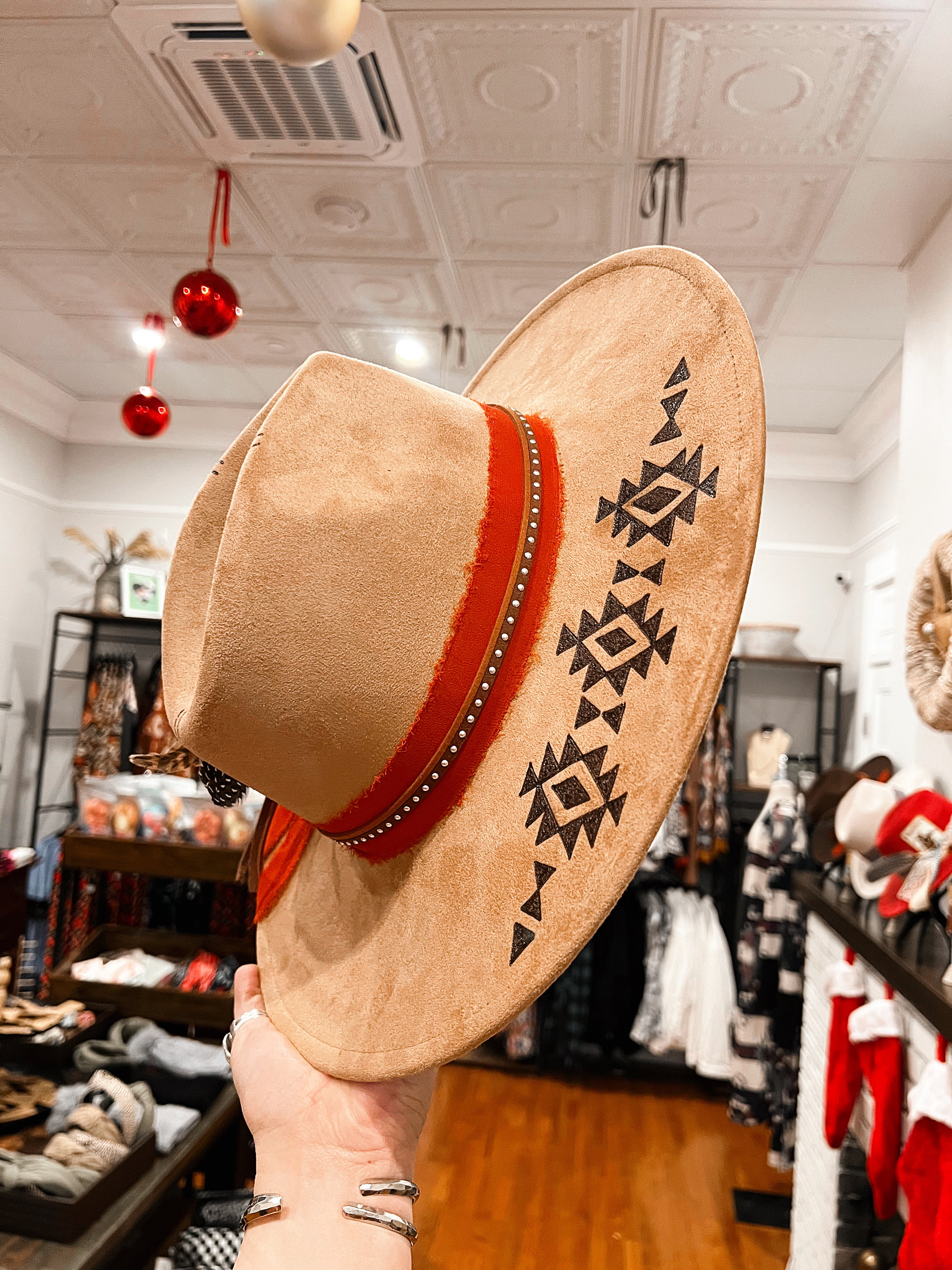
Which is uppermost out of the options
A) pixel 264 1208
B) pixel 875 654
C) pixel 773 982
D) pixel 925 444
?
pixel 925 444

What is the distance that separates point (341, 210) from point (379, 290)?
23.9 inches

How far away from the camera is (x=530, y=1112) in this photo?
3756 millimetres

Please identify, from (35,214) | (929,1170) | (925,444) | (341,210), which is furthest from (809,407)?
(929,1170)

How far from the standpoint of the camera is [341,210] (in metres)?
2.82

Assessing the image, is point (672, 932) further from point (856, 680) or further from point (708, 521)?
point (708, 521)

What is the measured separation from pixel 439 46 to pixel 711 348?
6.29 feet

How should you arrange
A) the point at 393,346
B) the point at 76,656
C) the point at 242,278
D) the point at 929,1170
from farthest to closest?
1. the point at 76,656
2. the point at 393,346
3. the point at 242,278
4. the point at 929,1170

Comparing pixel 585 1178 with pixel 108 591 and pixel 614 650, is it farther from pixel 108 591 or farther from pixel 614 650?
pixel 108 591

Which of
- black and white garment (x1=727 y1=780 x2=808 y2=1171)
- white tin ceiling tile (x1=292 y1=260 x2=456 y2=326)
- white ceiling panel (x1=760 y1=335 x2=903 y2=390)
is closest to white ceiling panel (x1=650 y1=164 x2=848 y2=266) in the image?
white ceiling panel (x1=760 y1=335 x2=903 y2=390)

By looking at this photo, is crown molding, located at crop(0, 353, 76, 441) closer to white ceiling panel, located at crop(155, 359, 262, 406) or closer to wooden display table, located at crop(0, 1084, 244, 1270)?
white ceiling panel, located at crop(155, 359, 262, 406)

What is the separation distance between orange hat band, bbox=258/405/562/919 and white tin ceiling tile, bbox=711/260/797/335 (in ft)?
8.56

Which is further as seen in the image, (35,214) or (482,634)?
(35,214)

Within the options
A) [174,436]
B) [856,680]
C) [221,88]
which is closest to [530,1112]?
[856,680]

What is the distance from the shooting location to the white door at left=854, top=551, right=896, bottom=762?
3.80 metres
